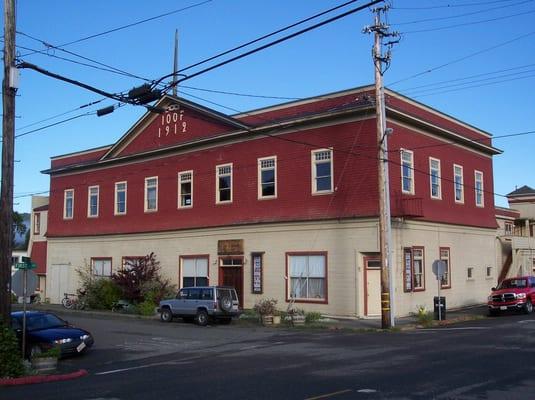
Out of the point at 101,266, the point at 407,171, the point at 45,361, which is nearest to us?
the point at 45,361

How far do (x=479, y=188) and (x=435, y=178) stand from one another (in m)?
6.33

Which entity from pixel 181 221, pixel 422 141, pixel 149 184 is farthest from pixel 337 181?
pixel 149 184

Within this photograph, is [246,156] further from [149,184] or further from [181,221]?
[149,184]

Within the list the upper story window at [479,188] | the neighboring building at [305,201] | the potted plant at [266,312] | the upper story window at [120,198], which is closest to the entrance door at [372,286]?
the neighboring building at [305,201]

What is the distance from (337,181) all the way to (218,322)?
8.71 meters

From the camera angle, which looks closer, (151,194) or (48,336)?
(48,336)

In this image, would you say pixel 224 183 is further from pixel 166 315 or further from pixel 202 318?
pixel 202 318

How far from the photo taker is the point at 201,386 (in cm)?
1182

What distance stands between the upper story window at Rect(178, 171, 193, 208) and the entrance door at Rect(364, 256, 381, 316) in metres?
12.7

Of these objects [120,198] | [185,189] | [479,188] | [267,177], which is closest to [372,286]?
[267,177]

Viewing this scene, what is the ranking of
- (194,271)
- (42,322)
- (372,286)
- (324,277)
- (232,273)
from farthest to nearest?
(194,271) < (232,273) < (324,277) < (372,286) < (42,322)

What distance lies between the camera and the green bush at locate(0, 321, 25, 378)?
14.2m

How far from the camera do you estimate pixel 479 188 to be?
3675 centimetres

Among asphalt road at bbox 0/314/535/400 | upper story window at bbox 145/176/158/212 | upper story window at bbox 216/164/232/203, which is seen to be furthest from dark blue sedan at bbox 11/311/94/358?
upper story window at bbox 145/176/158/212
